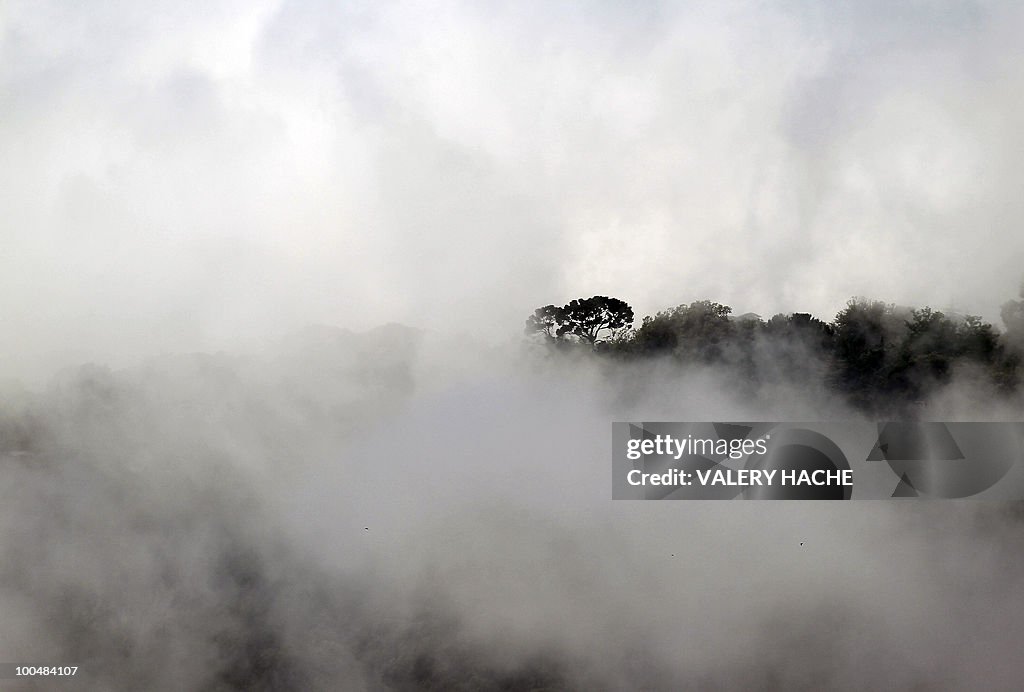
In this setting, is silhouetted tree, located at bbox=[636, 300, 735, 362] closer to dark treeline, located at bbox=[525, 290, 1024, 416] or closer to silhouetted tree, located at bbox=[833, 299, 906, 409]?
dark treeline, located at bbox=[525, 290, 1024, 416]

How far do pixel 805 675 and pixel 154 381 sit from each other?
2107 cm

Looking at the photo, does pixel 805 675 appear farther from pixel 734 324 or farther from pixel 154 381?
pixel 154 381

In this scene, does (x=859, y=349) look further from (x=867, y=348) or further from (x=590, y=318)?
(x=590, y=318)

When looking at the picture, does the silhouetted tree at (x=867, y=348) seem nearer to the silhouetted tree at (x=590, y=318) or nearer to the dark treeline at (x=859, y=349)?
the dark treeline at (x=859, y=349)

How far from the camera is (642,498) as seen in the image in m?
27.4

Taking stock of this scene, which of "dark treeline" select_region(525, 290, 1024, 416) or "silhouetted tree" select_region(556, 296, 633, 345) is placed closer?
"dark treeline" select_region(525, 290, 1024, 416)

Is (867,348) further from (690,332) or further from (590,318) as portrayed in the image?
(590,318)

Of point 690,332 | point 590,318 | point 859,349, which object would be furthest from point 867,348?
point 590,318

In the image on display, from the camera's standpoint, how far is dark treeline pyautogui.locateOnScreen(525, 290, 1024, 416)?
3272 cm

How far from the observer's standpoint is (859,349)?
3597cm

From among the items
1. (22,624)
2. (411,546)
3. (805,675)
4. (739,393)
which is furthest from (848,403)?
(22,624)

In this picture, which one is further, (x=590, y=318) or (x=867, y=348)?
(x=590, y=318)

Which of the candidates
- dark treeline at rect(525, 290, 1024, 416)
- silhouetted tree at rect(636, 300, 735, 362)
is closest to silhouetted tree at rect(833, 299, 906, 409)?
dark treeline at rect(525, 290, 1024, 416)

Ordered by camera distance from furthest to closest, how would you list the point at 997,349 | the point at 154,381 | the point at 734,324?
the point at 734,324, the point at 997,349, the point at 154,381
